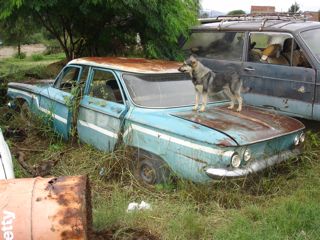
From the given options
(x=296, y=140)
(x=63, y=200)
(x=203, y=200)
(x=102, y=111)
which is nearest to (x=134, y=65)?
(x=102, y=111)

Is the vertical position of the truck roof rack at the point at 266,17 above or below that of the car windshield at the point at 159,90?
above

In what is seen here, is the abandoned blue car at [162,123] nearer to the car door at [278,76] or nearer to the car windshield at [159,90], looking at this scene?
the car windshield at [159,90]

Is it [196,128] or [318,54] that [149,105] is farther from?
[318,54]

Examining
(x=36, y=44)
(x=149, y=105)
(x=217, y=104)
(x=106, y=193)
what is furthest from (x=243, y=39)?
(x=36, y=44)

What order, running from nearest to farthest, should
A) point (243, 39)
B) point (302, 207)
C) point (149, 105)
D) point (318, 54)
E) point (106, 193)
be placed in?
point (302, 207)
point (106, 193)
point (149, 105)
point (318, 54)
point (243, 39)

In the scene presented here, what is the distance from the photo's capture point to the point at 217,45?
7.83m

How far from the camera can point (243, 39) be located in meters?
7.28

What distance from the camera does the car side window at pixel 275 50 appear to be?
666cm

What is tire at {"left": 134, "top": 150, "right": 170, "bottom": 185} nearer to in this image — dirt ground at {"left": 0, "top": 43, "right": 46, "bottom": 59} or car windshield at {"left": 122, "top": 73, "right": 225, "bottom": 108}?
car windshield at {"left": 122, "top": 73, "right": 225, "bottom": 108}

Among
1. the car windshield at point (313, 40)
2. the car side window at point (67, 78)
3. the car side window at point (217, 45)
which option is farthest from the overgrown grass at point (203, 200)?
the car side window at point (217, 45)

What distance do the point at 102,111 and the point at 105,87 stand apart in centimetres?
40

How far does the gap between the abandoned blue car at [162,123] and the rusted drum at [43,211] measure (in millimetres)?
1545

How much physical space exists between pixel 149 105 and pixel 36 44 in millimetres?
26633

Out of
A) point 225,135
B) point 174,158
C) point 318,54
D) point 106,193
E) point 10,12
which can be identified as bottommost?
point 106,193
